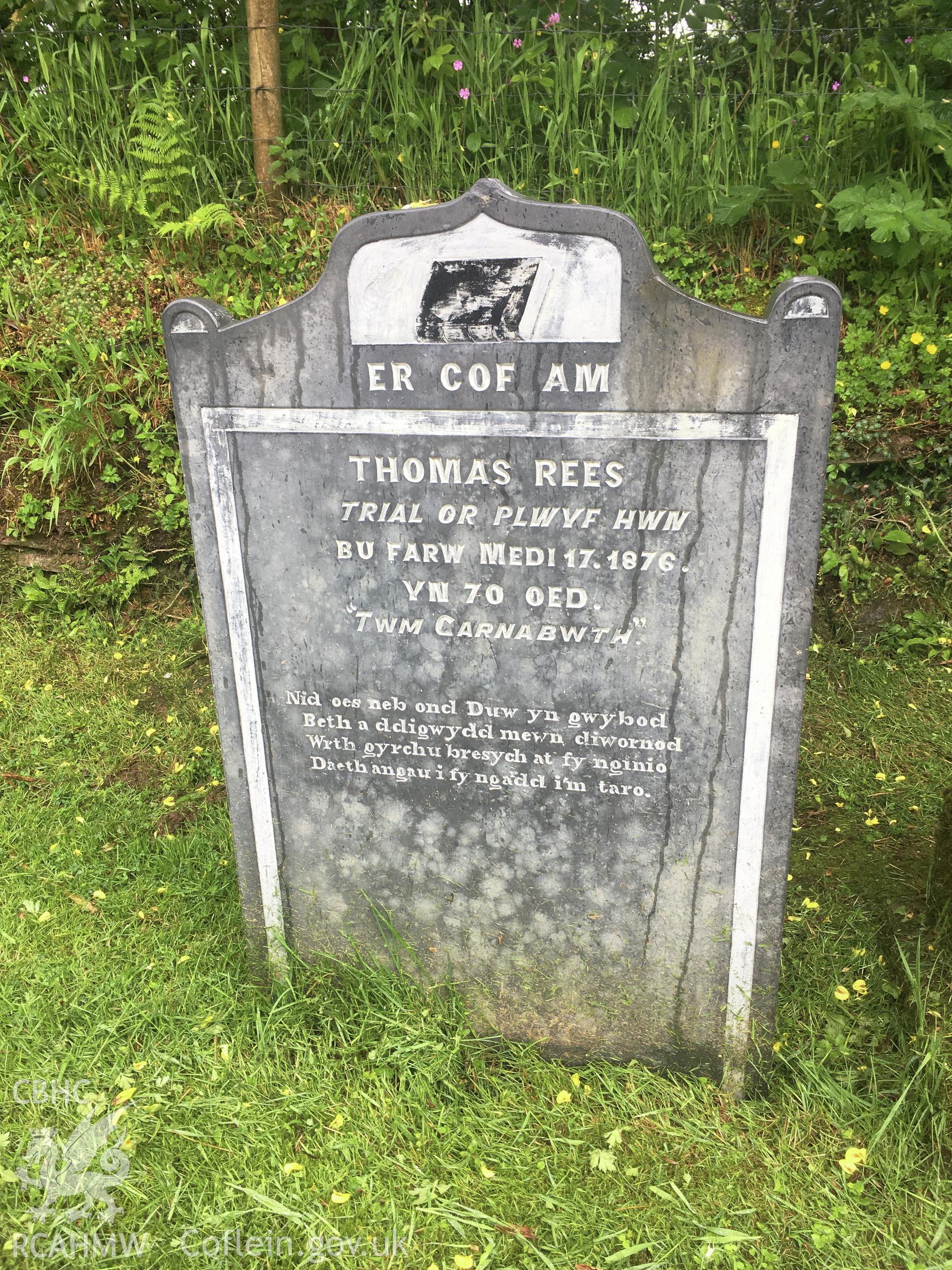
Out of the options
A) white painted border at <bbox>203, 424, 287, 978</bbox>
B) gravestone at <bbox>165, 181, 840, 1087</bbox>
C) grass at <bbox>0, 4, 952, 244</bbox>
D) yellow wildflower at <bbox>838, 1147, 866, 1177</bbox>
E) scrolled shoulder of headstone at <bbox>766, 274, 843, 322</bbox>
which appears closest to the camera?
scrolled shoulder of headstone at <bbox>766, 274, 843, 322</bbox>

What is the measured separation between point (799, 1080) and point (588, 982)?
0.54 meters

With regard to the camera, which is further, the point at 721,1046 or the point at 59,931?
the point at 59,931

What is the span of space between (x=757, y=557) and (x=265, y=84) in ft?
12.1

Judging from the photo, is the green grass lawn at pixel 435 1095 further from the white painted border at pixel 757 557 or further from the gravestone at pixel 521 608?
the white painted border at pixel 757 557

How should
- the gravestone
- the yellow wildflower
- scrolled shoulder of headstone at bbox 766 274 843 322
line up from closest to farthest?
scrolled shoulder of headstone at bbox 766 274 843 322, the gravestone, the yellow wildflower

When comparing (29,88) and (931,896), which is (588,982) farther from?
(29,88)

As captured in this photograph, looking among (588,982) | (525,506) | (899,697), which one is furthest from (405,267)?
(899,697)

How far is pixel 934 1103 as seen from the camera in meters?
1.97

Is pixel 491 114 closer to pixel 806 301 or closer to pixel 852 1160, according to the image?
pixel 806 301

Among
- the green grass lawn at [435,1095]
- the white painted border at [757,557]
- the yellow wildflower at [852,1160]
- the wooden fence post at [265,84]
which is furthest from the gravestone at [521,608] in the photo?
the wooden fence post at [265,84]

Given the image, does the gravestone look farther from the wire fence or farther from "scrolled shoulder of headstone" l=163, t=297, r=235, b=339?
the wire fence

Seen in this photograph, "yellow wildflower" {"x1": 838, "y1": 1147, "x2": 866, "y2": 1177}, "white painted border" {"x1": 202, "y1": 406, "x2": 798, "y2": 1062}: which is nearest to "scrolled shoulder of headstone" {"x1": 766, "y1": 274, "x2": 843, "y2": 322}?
"white painted border" {"x1": 202, "y1": 406, "x2": 798, "y2": 1062}

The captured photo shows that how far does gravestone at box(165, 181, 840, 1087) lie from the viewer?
1.80 meters

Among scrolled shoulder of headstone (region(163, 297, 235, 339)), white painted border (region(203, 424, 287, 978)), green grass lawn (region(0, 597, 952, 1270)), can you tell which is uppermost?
scrolled shoulder of headstone (region(163, 297, 235, 339))
